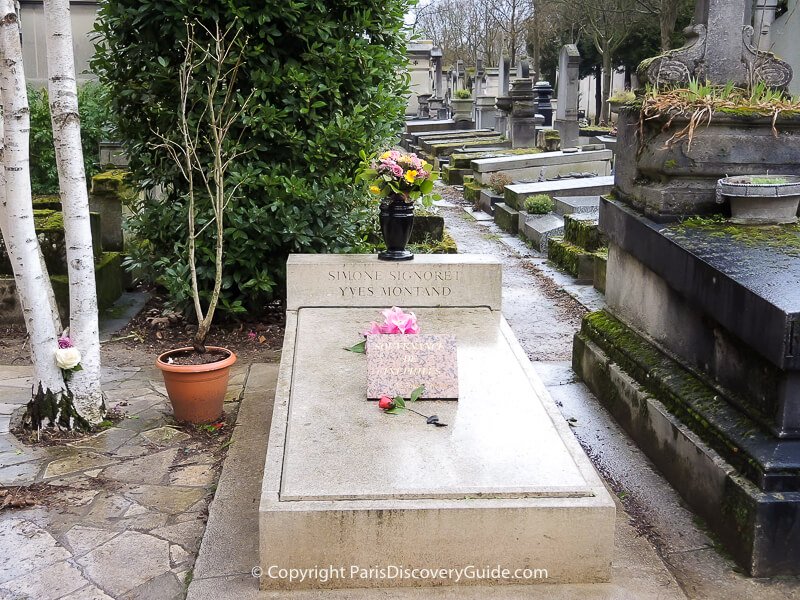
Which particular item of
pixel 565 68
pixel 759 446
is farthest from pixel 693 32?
pixel 565 68

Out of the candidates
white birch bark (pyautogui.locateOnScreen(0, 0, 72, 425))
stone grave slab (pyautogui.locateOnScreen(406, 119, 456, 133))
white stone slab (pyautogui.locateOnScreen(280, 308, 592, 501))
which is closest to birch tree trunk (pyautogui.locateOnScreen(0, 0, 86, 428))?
white birch bark (pyautogui.locateOnScreen(0, 0, 72, 425))

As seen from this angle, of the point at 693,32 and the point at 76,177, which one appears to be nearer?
the point at 76,177

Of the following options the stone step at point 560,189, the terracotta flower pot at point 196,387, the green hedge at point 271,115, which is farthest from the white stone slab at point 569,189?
the terracotta flower pot at point 196,387

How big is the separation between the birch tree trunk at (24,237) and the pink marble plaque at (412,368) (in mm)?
2088

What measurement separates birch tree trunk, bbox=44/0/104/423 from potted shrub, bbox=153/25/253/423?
1.50 feet

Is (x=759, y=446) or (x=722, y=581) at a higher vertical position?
(x=759, y=446)

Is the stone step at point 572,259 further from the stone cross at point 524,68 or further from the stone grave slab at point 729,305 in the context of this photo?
the stone cross at point 524,68

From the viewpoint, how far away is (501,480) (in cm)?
333

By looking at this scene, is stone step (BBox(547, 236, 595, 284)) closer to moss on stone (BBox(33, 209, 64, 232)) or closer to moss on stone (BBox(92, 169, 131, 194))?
moss on stone (BBox(92, 169, 131, 194))

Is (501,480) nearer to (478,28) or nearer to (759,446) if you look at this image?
(759,446)

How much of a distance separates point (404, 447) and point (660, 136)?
2.78 meters

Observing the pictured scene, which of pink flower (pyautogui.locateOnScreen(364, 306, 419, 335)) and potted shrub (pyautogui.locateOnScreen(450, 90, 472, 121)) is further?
potted shrub (pyautogui.locateOnScreen(450, 90, 472, 121))

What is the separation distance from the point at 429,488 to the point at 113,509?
1.83 metres

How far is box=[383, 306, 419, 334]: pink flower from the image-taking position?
4699mm
